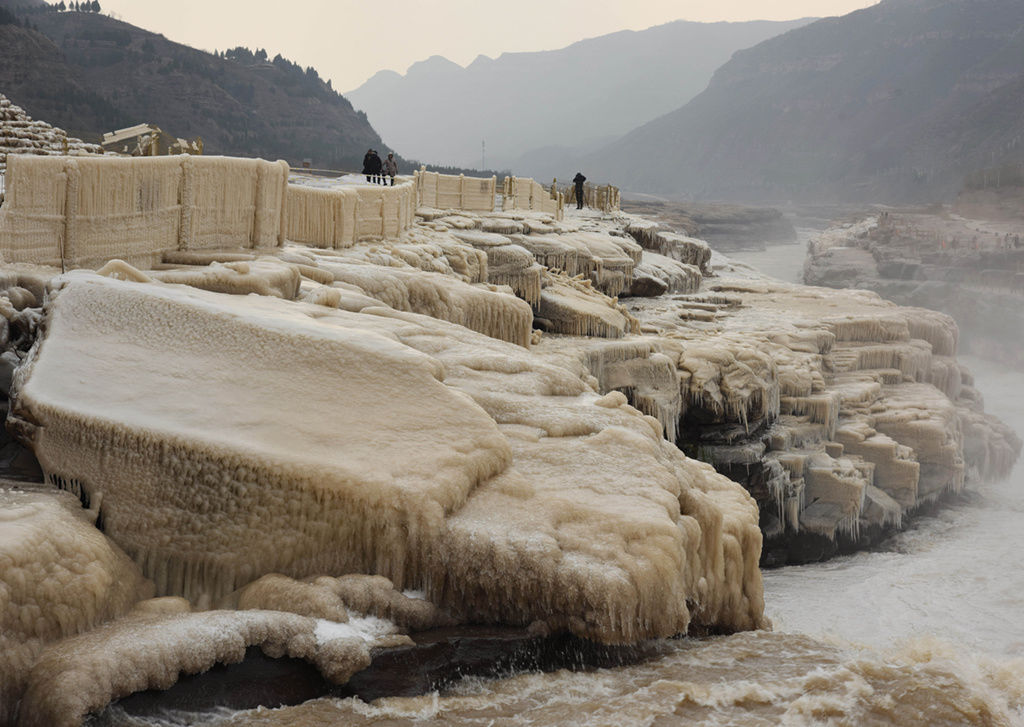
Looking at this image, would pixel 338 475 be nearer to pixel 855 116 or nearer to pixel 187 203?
pixel 187 203

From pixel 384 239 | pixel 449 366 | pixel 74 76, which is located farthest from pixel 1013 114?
pixel 449 366

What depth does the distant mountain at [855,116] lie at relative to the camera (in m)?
103

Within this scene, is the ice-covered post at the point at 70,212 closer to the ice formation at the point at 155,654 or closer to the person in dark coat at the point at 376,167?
the ice formation at the point at 155,654

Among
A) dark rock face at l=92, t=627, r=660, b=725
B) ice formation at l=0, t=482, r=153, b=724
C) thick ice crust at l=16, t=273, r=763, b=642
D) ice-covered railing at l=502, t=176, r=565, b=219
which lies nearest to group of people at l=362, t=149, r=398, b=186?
ice-covered railing at l=502, t=176, r=565, b=219

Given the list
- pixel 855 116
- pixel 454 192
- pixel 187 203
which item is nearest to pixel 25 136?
pixel 454 192

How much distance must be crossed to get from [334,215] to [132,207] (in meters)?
4.72

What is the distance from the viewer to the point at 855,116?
5049 inches

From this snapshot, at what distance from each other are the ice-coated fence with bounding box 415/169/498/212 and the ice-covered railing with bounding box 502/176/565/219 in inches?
86.2

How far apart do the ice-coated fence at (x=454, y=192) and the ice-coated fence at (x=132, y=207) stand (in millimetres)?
12982

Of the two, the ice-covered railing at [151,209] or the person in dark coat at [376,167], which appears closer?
the ice-covered railing at [151,209]

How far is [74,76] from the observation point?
58219 mm

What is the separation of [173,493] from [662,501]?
3.30 meters

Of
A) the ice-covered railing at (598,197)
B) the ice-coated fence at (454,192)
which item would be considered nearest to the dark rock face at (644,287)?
the ice-coated fence at (454,192)

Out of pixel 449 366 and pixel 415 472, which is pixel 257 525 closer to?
pixel 415 472
